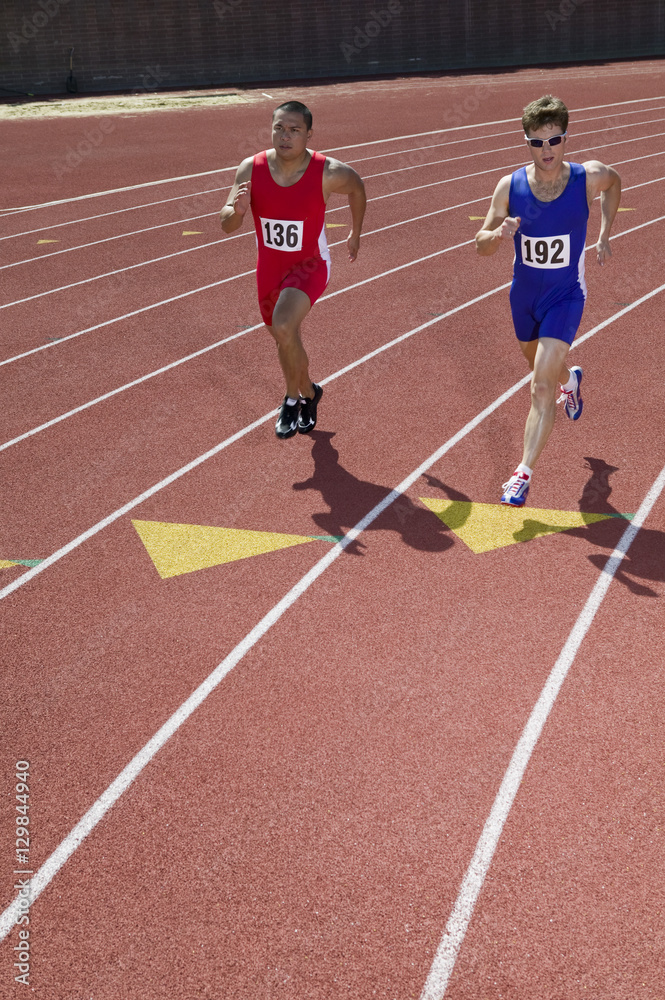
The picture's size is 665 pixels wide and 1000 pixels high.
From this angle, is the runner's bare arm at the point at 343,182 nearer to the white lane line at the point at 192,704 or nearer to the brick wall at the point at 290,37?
the white lane line at the point at 192,704

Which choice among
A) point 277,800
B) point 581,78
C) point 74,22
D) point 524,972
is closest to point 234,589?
point 277,800

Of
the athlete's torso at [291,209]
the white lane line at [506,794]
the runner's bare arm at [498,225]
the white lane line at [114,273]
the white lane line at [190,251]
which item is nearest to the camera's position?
the white lane line at [506,794]

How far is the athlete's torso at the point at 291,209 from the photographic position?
5.95m

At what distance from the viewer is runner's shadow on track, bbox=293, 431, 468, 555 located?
5.16 meters

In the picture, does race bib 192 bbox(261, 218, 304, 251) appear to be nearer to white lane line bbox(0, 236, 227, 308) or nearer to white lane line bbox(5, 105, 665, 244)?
white lane line bbox(0, 236, 227, 308)

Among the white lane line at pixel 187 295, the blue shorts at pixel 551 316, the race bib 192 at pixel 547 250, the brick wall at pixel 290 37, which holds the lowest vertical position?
the white lane line at pixel 187 295

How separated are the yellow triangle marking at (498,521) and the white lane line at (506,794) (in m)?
0.34

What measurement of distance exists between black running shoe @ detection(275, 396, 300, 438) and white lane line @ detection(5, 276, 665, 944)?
2.94 ft

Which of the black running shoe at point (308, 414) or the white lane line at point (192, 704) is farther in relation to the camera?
the black running shoe at point (308, 414)

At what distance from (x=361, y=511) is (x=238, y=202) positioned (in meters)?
1.98

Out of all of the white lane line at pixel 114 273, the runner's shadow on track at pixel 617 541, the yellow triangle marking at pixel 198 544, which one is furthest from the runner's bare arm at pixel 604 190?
the white lane line at pixel 114 273

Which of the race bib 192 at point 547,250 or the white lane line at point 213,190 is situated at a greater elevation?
the white lane line at point 213,190

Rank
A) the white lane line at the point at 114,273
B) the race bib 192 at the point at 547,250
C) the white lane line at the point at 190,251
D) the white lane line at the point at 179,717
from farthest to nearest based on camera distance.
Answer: the white lane line at the point at 190,251 < the white lane line at the point at 114,273 < the race bib 192 at the point at 547,250 < the white lane line at the point at 179,717

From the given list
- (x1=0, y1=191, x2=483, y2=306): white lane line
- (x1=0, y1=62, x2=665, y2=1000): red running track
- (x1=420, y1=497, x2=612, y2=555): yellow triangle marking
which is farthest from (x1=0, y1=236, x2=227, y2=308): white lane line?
(x1=420, y1=497, x2=612, y2=555): yellow triangle marking
